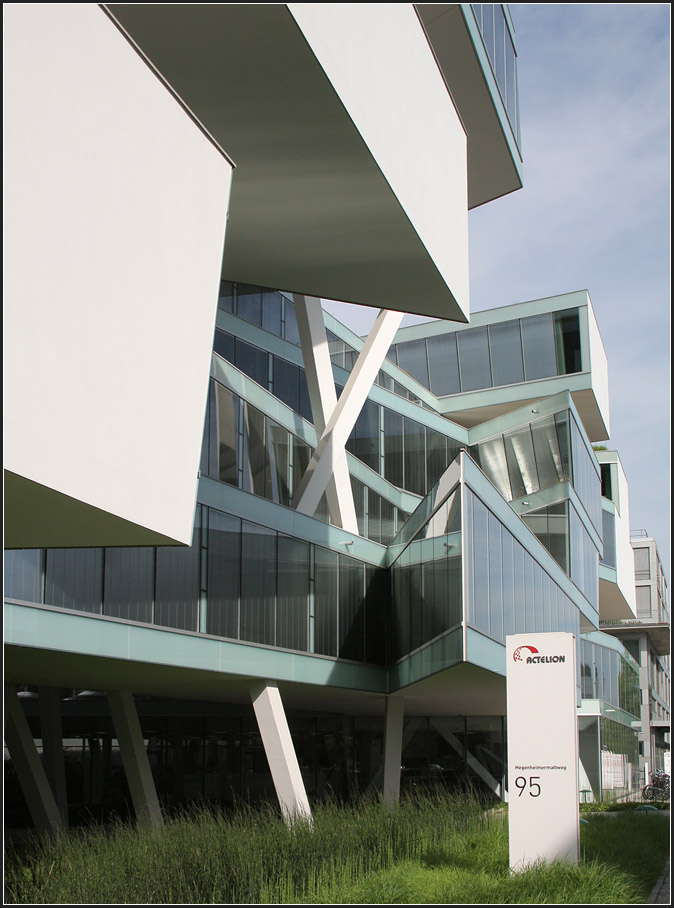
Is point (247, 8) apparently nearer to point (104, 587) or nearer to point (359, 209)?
point (359, 209)

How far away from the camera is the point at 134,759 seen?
21234mm

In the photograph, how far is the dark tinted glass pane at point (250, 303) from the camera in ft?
96.7

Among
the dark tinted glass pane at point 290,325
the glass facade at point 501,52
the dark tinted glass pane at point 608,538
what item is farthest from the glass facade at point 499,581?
the dark tinted glass pane at point 608,538

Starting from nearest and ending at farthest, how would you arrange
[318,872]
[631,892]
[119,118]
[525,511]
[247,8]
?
1. [119,118]
2. [247,8]
3. [631,892]
4. [318,872]
5. [525,511]

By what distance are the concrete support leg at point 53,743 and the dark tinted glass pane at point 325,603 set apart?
22.9 ft

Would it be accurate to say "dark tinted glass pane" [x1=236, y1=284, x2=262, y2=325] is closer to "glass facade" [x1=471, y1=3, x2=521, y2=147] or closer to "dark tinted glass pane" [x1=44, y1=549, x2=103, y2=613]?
"glass facade" [x1=471, y1=3, x2=521, y2=147]

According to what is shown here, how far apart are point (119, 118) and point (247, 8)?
2666 millimetres

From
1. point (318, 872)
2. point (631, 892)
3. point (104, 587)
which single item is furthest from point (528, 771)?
point (104, 587)

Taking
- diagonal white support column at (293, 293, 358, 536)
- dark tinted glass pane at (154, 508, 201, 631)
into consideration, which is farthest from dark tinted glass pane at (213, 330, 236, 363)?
dark tinted glass pane at (154, 508, 201, 631)

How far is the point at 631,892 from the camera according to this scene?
36.9 ft

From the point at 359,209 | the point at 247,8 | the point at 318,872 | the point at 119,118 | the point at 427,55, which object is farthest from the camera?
the point at 427,55

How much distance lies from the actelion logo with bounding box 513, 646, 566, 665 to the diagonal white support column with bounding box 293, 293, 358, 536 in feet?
42.1

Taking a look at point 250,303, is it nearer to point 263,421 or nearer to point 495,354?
point 263,421

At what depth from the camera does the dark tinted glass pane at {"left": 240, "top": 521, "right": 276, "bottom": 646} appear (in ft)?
67.7
